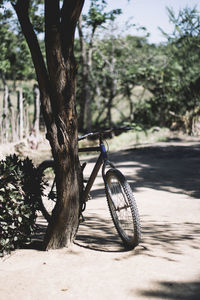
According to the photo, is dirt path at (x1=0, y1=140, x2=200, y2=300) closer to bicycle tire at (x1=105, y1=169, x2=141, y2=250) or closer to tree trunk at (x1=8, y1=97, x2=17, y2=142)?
bicycle tire at (x1=105, y1=169, x2=141, y2=250)

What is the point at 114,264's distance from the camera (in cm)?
322

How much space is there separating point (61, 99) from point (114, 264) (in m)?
1.52

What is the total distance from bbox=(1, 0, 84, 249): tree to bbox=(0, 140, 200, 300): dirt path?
1.09 ft

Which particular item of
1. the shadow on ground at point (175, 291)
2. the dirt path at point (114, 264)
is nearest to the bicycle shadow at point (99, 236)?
the dirt path at point (114, 264)

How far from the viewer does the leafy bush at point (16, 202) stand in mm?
3535

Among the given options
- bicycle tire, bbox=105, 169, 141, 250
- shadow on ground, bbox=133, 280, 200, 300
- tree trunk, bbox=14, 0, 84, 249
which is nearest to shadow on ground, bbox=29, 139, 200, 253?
bicycle tire, bbox=105, 169, 141, 250

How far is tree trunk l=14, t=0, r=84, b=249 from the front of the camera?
3.35 metres

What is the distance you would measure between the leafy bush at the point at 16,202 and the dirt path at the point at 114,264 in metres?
0.16

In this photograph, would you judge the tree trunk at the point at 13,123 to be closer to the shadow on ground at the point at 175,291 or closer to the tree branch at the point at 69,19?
the tree branch at the point at 69,19

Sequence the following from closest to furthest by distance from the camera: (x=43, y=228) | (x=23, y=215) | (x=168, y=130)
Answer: (x=23, y=215), (x=43, y=228), (x=168, y=130)

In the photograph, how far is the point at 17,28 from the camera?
2139cm

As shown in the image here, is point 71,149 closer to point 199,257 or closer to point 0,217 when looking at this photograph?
point 0,217

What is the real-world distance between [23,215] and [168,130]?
509 inches

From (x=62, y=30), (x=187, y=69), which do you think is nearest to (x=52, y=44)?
(x=62, y=30)
